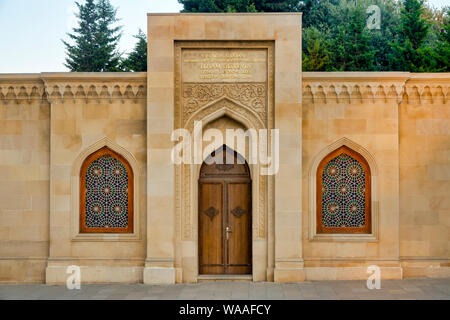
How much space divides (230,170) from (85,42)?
1965 cm

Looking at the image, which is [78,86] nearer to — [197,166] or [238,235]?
[197,166]

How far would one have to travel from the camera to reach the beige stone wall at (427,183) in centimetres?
900

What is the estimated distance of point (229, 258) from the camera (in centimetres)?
899

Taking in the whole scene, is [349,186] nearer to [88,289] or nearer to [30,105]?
[88,289]

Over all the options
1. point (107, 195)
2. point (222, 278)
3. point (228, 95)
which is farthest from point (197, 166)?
point (222, 278)

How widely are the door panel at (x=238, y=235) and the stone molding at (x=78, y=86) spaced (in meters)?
2.75

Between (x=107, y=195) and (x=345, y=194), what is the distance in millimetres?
4651

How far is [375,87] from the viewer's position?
29.2ft

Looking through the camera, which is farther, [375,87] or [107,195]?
[107,195]

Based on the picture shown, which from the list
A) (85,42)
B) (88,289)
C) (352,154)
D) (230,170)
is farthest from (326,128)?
(85,42)

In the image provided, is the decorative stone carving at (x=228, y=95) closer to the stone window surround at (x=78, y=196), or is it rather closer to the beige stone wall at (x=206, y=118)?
the beige stone wall at (x=206, y=118)
